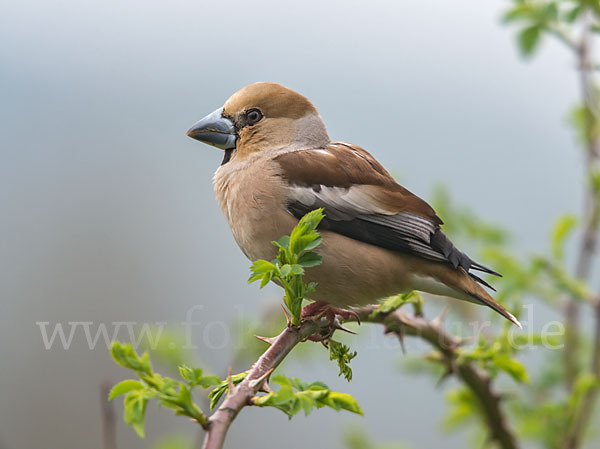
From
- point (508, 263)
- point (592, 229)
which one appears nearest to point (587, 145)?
point (592, 229)

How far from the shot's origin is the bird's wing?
2252 millimetres

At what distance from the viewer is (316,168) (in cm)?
236

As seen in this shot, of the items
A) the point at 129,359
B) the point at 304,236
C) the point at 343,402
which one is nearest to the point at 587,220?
the point at 304,236

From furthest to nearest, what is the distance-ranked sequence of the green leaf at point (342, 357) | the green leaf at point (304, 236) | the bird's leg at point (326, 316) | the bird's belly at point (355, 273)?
the bird's belly at point (355, 273)
the bird's leg at point (326, 316)
the green leaf at point (342, 357)
the green leaf at point (304, 236)

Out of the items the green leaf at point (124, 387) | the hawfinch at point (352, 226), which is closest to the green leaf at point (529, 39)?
the hawfinch at point (352, 226)

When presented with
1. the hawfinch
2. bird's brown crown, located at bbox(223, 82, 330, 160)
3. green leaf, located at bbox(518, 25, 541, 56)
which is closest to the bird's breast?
the hawfinch

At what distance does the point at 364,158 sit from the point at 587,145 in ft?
6.18

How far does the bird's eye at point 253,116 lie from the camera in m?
2.62

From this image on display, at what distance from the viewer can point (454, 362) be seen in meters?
2.36

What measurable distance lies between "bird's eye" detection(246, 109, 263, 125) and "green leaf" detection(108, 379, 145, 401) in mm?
1448

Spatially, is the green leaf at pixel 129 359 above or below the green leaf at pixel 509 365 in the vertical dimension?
above

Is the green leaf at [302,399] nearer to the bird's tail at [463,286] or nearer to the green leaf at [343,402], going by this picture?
the green leaf at [343,402]

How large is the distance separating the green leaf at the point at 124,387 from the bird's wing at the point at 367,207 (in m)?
1.01

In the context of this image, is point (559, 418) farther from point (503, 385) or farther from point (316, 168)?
point (316, 168)
